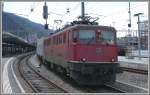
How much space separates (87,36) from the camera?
16406 millimetres

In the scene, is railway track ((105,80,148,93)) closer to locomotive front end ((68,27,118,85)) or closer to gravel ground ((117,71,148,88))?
locomotive front end ((68,27,118,85))

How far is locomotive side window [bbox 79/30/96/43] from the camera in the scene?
16.3 metres

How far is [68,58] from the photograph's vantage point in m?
17.3

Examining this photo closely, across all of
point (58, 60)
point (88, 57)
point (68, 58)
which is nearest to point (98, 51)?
point (88, 57)

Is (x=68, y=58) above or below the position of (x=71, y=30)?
below

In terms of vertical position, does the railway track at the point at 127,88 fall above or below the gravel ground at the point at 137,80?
above

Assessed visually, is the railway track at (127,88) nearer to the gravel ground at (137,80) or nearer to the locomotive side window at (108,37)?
the gravel ground at (137,80)

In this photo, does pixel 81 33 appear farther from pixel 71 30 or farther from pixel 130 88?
pixel 130 88

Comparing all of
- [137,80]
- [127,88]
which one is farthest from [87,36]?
[137,80]

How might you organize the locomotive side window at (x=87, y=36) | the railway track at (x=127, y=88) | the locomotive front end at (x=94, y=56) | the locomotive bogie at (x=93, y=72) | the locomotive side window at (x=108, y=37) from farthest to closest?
the locomotive side window at (x=108, y=37) → the locomotive side window at (x=87, y=36) → the locomotive front end at (x=94, y=56) → the locomotive bogie at (x=93, y=72) → the railway track at (x=127, y=88)

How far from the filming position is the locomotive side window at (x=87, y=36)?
53.4ft

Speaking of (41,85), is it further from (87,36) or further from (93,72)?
(87,36)

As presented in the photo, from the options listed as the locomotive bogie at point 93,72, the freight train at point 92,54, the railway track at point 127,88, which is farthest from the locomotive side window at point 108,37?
the railway track at point 127,88

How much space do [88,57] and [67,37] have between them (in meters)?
1.93
